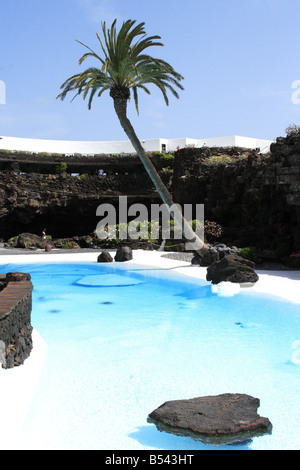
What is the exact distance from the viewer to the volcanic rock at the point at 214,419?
399 centimetres

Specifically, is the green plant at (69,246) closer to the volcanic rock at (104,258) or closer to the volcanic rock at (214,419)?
the volcanic rock at (104,258)

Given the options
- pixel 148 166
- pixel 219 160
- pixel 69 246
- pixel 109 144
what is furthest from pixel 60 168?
pixel 148 166

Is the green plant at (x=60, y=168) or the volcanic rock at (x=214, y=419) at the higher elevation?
the green plant at (x=60, y=168)

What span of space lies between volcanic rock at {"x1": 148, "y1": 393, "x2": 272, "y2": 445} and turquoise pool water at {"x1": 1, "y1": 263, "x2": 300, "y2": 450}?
0.19 meters

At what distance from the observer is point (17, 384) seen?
201 inches

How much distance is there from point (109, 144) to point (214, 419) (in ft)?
136

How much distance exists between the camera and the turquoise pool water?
448 cm

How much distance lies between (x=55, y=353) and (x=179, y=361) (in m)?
2.11

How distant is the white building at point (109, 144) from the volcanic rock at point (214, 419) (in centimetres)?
3698

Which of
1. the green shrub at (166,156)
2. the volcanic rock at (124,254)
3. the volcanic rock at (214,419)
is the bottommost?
the volcanic rock at (124,254)

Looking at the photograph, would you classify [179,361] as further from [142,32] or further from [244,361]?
[142,32]

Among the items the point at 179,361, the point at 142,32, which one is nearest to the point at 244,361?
the point at 179,361

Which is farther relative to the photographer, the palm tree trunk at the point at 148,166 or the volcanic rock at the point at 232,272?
the palm tree trunk at the point at 148,166

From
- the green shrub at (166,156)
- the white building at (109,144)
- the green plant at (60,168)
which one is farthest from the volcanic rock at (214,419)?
the white building at (109,144)
